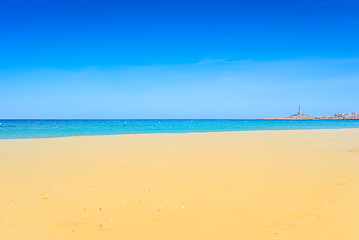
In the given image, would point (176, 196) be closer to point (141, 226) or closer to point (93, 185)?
point (141, 226)

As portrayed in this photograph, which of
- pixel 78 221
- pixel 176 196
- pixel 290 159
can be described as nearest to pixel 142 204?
pixel 176 196

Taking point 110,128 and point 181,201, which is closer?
point 181,201

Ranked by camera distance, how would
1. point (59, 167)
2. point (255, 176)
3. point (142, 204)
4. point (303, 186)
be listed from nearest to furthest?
1. point (142, 204)
2. point (303, 186)
3. point (255, 176)
4. point (59, 167)

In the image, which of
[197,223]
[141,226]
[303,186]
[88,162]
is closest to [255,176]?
[303,186]

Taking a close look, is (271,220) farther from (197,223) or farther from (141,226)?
(141,226)

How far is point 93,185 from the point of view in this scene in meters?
6.62

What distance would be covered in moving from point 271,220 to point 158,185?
3012mm

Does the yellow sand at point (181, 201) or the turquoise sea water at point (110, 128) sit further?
the turquoise sea water at point (110, 128)

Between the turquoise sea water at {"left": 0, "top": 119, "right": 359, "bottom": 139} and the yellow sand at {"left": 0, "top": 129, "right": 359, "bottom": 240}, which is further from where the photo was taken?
the turquoise sea water at {"left": 0, "top": 119, "right": 359, "bottom": 139}

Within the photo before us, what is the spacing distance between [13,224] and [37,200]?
116cm

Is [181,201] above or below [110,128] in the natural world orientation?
above

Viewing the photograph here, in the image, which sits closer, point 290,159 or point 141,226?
point 141,226

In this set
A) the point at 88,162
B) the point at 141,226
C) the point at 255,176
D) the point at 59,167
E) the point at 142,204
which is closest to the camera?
the point at 141,226

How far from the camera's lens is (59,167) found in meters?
8.88
